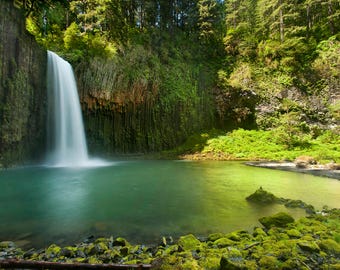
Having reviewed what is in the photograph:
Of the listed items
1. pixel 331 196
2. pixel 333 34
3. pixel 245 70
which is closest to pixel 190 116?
pixel 245 70

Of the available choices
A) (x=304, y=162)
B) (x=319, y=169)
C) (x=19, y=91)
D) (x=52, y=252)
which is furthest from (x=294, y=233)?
(x=19, y=91)

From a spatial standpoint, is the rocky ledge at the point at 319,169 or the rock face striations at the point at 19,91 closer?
the rocky ledge at the point at 319,169

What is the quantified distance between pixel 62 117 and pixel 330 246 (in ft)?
60.7

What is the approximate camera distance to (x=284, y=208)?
7031mm

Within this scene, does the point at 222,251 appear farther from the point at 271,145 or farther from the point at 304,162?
the point at 271,145

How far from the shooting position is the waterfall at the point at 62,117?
1850 cm

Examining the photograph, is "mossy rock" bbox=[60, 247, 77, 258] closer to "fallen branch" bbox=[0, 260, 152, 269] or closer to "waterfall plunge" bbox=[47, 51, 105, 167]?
"fallen branch" bbox=[0, 260, 152, 269]

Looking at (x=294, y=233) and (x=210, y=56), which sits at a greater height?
(x=210, y=56)

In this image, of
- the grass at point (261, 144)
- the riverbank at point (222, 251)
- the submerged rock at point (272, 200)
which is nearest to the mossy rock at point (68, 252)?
the riverbank at point (222, 251)

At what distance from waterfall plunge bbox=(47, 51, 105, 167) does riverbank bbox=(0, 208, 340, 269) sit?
560 inches

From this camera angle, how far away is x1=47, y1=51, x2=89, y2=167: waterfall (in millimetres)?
18500

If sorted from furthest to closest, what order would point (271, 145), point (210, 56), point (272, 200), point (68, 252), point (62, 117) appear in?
point (210, 56) → point (271, 145) → point (62, 117) → point (272, 200) → point (68, 252)

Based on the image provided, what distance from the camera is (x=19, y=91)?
15477 mm

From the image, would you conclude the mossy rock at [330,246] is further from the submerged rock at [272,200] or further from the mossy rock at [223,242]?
the submerged rock at [272,200]
